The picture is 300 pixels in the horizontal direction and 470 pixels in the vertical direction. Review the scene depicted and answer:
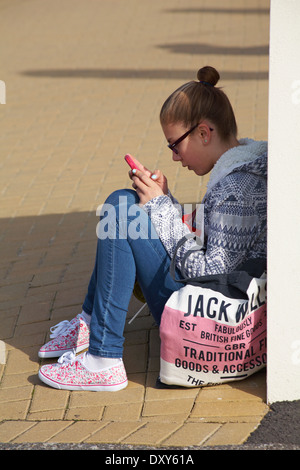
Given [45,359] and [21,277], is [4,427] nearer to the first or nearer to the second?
[45,359]

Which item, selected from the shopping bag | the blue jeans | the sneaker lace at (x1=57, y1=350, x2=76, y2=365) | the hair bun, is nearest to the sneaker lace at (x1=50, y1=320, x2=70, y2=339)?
the sneaker lace at (x1=57, y1=350, x2=76, y2=365)

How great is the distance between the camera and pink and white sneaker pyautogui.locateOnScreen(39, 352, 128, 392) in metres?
2.82

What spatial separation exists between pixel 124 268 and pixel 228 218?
1.50 feet

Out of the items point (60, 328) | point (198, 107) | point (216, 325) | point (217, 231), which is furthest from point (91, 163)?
point (216, 325)

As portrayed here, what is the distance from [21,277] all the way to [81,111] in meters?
4.23

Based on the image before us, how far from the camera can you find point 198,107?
2.76m

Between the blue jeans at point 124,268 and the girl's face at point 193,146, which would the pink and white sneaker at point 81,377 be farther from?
the girl's face at point 193,146

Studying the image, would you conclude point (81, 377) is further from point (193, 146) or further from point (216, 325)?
point (193, 146)

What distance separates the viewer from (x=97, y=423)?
8.53 feet

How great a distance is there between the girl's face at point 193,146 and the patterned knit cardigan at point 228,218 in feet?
0.32

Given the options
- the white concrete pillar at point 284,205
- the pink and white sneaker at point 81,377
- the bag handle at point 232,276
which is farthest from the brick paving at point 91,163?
the bag handle at point 232,276

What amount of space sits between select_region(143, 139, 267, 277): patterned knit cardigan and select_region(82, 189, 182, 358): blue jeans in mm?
54

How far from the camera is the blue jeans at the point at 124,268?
2.69 meters

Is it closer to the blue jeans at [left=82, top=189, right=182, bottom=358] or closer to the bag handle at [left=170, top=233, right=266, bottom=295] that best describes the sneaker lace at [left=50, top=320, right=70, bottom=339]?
the blue jeans at [left=82, top=189, right=182, bottom=358]
